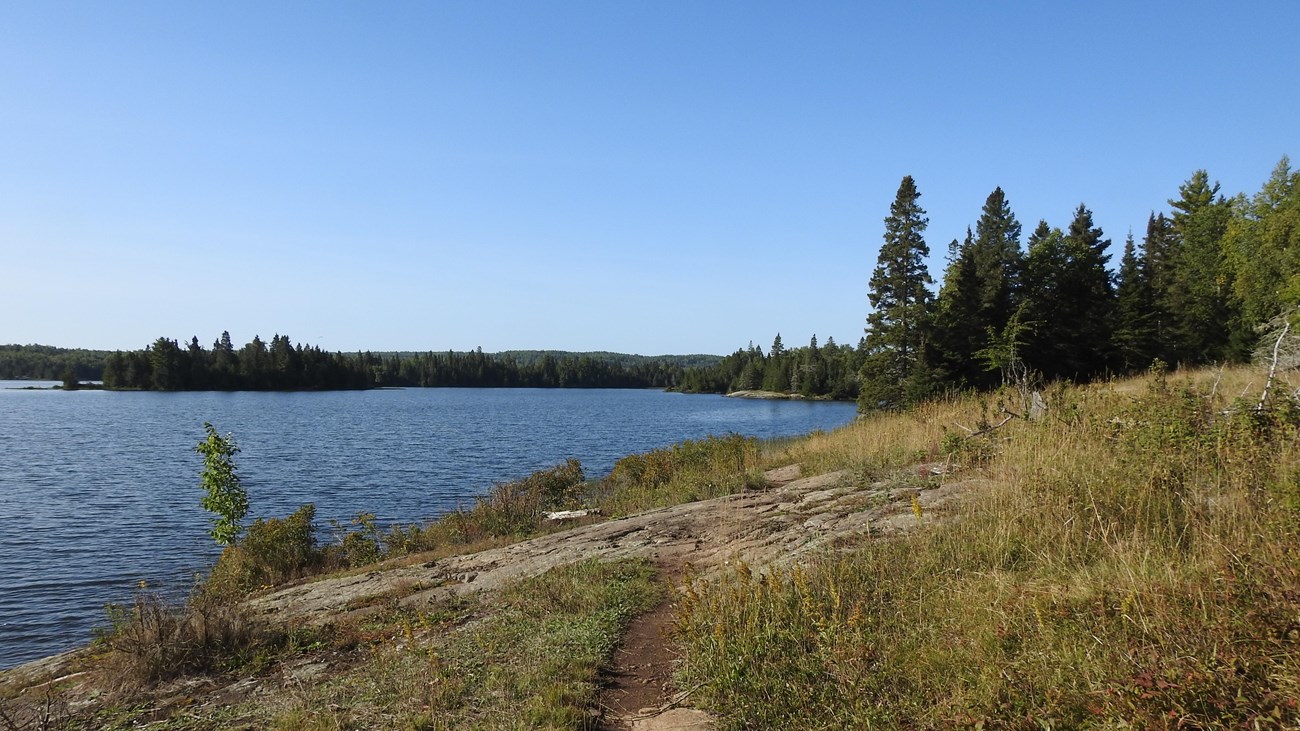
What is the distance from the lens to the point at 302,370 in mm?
131125

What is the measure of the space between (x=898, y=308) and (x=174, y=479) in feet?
113

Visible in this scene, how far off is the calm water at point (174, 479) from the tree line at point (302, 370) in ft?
207

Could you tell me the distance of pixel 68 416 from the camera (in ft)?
205

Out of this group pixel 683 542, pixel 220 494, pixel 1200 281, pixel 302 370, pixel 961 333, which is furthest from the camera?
pixel 302 370

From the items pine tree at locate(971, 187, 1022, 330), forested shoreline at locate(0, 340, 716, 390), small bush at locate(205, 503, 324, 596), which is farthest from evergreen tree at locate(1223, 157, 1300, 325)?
forested shoreline at locate(0, 340, 716, 390)

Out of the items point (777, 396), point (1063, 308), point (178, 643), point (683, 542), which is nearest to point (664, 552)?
point (683, 542)

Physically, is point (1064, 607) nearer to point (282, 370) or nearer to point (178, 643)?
point (178, 643)

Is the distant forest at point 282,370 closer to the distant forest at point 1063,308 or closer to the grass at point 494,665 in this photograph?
the distant forest at point 1063,308

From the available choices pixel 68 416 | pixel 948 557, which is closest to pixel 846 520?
pixel 948 557

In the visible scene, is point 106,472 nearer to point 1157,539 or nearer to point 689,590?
point 689,590

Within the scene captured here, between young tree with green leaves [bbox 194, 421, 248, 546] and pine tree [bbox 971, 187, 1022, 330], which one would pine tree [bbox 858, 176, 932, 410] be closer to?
pine tree [bbox 971, 187, 1022, 330]

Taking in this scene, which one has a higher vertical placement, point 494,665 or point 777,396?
point 494,665

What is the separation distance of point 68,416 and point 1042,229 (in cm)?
8264

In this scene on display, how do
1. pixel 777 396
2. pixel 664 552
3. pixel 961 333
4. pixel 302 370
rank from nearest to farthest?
pixel 664 552 → pixel 961 333 → pixel 777 396 → pixel 302 370
